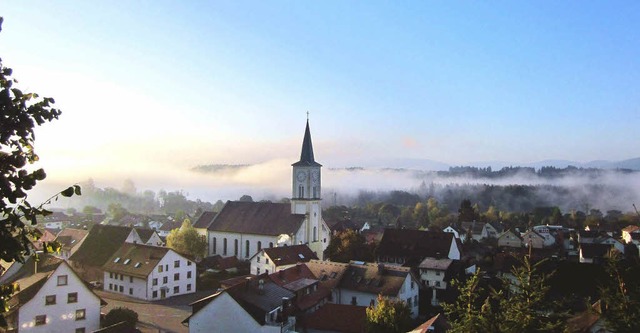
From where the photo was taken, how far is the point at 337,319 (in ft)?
103

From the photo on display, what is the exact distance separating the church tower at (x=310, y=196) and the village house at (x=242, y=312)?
99.7ft

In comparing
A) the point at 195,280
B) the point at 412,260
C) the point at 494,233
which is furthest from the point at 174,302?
the point at 494,233

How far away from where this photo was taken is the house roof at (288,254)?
160 ft

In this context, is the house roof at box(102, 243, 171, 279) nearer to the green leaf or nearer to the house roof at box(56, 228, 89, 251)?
the house roof at box(56, 228, 89, 251)

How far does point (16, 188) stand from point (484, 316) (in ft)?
42.8

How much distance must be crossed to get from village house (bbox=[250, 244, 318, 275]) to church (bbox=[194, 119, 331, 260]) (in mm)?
7100

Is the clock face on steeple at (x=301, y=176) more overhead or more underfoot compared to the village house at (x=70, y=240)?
more overhead

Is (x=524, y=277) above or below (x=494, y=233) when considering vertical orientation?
above

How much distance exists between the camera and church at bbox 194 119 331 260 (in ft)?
202

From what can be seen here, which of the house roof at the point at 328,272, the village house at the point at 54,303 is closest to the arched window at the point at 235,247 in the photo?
the house roof at the point at 328,272

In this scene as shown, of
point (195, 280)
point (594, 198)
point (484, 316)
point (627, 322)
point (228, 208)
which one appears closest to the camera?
point (627, 322)

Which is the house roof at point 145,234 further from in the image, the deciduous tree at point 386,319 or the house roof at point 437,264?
the deciduous tree at point 386,319

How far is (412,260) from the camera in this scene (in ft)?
184

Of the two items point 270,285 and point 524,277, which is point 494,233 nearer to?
point 270,285
